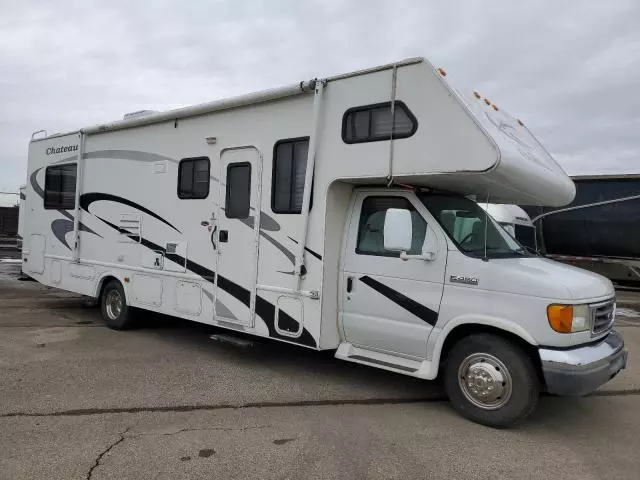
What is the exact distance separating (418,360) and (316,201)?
1.80m

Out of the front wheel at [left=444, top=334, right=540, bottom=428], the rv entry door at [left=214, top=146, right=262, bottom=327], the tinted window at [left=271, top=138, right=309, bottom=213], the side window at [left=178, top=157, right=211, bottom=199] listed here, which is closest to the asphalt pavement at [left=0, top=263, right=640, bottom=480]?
the front wheel at [left=444, top=334, right=540, bottom=428]

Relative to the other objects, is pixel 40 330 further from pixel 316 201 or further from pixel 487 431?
pixel 487 431

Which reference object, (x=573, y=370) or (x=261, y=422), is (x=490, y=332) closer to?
(x=573, y=370)

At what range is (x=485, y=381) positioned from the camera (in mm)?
4719

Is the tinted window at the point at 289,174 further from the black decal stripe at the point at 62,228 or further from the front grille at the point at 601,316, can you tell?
the black decal stripe at the point at 62,228

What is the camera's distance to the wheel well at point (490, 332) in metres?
4.65

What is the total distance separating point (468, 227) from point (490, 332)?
1007 millimetres

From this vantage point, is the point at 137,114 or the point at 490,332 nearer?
the point at 490,332

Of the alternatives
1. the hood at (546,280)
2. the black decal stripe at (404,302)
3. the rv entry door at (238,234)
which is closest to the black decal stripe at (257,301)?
the rv entry door at (238,234)

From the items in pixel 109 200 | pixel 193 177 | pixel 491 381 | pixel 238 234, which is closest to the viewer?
pixel 491 381

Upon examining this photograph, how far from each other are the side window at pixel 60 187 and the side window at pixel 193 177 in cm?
263

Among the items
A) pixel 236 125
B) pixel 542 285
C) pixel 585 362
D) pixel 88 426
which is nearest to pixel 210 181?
pixel 236 125

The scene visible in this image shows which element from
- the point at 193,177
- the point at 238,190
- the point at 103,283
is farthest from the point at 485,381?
the point at 103,283

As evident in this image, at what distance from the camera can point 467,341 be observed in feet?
16.0
